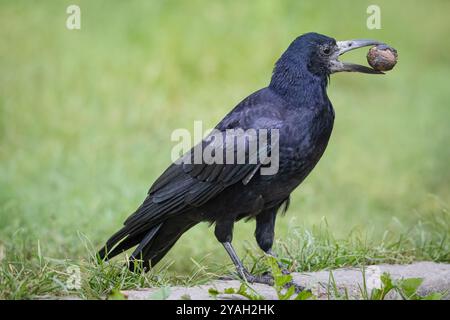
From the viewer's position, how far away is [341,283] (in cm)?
447

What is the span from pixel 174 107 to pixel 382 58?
4962 mm

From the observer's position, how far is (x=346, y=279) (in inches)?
180

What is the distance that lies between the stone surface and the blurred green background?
1748 millimetres

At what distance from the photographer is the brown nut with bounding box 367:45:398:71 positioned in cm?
495

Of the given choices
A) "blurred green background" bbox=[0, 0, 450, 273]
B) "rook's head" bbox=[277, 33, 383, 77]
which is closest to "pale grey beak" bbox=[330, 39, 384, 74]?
"rook's head" bbox=[277, 33, 383, 77]

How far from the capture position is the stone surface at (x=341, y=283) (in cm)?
411

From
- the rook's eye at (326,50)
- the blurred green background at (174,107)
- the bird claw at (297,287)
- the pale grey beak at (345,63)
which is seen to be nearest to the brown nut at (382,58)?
the pale grey beak at (345,63)

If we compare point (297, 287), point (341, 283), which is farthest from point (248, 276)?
point (341, 283)

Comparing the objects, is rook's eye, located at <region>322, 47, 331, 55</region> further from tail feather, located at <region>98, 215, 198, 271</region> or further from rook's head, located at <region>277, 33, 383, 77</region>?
tail feather, located at <region>98, 215, 198, 271</region>

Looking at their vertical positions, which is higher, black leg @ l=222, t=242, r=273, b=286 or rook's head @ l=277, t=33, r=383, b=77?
rook's head @ l=277, t=33, r=383, b=77

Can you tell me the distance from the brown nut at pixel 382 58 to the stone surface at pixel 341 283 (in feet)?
4.26
